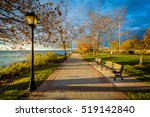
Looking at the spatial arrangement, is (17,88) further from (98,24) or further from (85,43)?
(85,43)

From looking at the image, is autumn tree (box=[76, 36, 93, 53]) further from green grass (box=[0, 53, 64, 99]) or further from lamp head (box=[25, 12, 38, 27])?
lamp head (box=[25, 12, 38, 27])

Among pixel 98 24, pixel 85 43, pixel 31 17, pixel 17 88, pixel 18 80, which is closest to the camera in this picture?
pixel 31 17

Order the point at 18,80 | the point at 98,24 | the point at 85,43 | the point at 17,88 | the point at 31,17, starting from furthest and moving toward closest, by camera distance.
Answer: the point at 85,43, the point at 98,24, the point at 18,80, the point at 17,88, the point at 31,17

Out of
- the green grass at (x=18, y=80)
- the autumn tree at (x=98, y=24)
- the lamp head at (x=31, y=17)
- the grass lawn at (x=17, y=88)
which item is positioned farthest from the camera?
the autumn tree at (x=98, y=24)

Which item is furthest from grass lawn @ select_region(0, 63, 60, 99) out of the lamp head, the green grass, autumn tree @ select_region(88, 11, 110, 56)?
autumn tree @ select_region(88, 11, 110, 56)

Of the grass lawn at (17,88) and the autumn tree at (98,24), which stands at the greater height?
the autumn tree at (98,24)

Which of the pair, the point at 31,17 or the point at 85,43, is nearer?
the point at 31,17

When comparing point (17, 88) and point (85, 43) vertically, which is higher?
point (85, 43)

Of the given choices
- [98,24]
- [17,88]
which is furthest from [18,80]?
[98,24]

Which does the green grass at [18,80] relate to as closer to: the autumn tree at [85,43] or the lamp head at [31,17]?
the lamp head at [31,17]

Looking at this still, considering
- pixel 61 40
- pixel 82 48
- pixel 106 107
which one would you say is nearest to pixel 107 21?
pixel 61 40

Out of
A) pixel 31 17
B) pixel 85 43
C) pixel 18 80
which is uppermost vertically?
pixel 85 43

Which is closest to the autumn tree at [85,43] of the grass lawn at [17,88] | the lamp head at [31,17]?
the grass lawn at [17,88]

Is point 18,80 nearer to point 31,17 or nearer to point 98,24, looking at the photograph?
point 31,17
